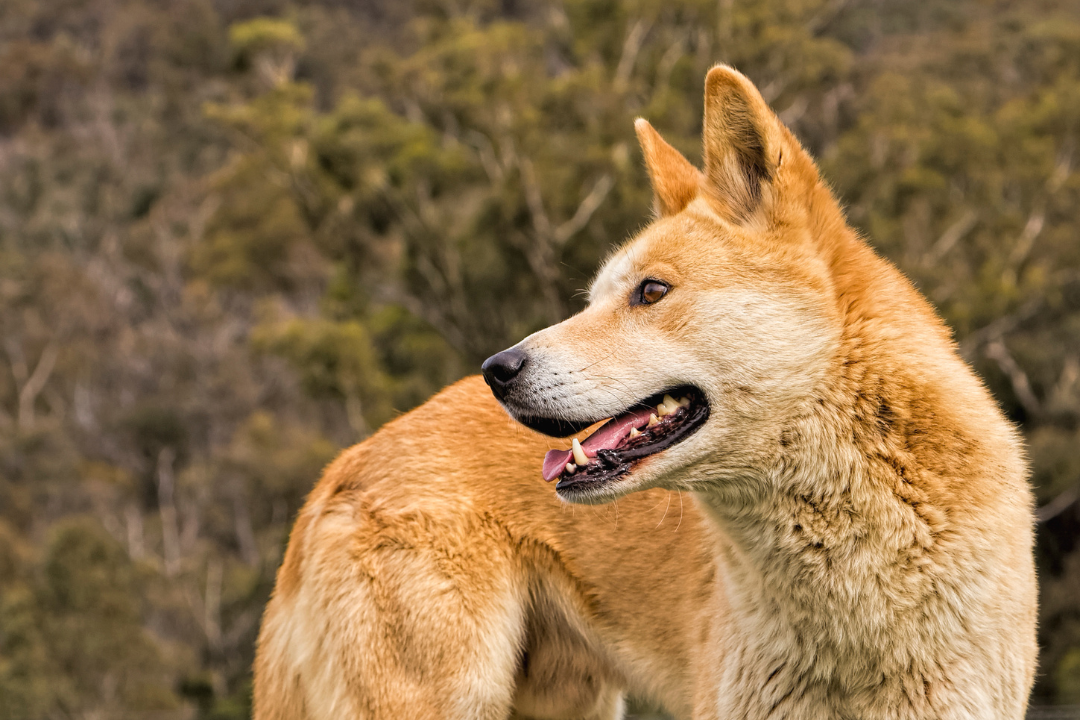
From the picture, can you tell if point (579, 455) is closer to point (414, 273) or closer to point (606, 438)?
point (606, 438)

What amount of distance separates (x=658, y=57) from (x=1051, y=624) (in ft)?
53.7

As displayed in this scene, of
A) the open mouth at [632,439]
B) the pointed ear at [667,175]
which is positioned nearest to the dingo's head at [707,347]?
the open mouth at [632,439]

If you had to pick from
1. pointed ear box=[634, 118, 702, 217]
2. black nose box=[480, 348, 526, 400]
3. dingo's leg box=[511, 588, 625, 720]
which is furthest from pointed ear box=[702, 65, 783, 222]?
dingo's leg box=[511, 588, 625, 720]

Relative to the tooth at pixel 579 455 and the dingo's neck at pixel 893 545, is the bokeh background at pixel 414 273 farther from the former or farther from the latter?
the tooth at pixel 579 455

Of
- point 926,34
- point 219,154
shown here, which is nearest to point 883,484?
point 926,34

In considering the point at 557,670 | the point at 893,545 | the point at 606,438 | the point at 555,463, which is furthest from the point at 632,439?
the point at 557,670

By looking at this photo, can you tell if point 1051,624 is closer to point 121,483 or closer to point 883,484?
point 883,484

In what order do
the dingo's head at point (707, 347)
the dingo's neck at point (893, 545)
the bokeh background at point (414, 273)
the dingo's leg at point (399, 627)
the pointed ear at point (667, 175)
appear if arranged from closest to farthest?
the dingo's neck at point (893, 545)
the dingo's head at point (707, 347)
the pointed ear at point (667, 175)
the dingo's leg at point (399, 627)
the bokeh background at point (414, 273)

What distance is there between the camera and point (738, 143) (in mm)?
3723

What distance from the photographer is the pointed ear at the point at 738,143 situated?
355 centimetres

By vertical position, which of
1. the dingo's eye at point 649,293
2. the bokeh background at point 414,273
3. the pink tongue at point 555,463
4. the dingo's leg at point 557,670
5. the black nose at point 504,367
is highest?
the dingo's eye at point 649,293

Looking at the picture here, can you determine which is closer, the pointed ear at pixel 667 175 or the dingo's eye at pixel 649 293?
the dingo's eye at pixel 649 293

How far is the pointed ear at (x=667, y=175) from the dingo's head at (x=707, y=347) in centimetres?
34

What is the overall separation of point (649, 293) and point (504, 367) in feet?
1.71
